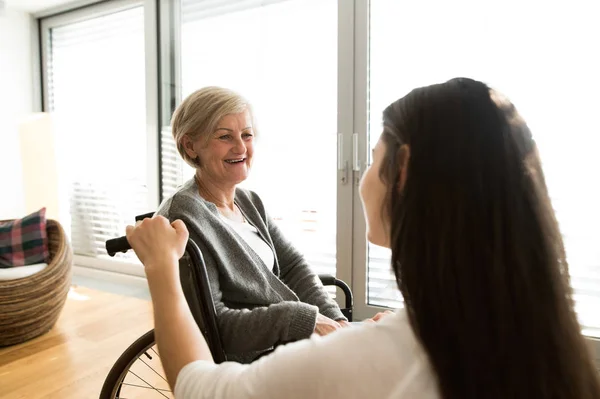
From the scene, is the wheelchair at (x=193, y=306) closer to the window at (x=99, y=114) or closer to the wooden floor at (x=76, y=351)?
the wooden floor at (x=76, y=351)

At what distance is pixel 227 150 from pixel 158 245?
73 cm

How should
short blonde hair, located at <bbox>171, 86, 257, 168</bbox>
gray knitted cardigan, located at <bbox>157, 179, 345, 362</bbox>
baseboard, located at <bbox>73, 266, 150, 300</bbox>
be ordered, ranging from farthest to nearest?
baseboard, located at <bbox>73, 266, 150, 300</bbox>
short blonde hair, located at <bbox>171, 86, 257, 168</bbox>
gray knitted cardigan, located at <bbox>157, 179, 345, 362</bbox>

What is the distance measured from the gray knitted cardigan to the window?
2634mm

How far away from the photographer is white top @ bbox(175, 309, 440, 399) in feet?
1.86

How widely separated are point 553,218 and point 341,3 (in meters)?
2.41

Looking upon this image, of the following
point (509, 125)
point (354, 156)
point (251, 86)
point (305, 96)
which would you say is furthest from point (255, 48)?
point (509, 125)

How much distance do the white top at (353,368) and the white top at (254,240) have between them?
861 mm

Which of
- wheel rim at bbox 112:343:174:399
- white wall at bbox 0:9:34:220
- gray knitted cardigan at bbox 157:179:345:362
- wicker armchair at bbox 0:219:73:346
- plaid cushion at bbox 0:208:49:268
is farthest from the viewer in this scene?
white wall at bbox 0:9:34:220

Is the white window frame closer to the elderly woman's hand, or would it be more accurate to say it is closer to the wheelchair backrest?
the wheelchair backrest

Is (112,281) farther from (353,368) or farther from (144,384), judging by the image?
(353,368)

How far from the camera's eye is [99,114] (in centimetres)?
414

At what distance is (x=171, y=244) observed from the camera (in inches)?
31.8

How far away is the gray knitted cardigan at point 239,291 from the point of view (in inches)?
49.1

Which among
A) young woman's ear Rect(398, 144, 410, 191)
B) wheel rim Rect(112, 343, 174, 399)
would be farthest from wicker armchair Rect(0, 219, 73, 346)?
young woman's ear Rect(398, 144, 410, 191)
